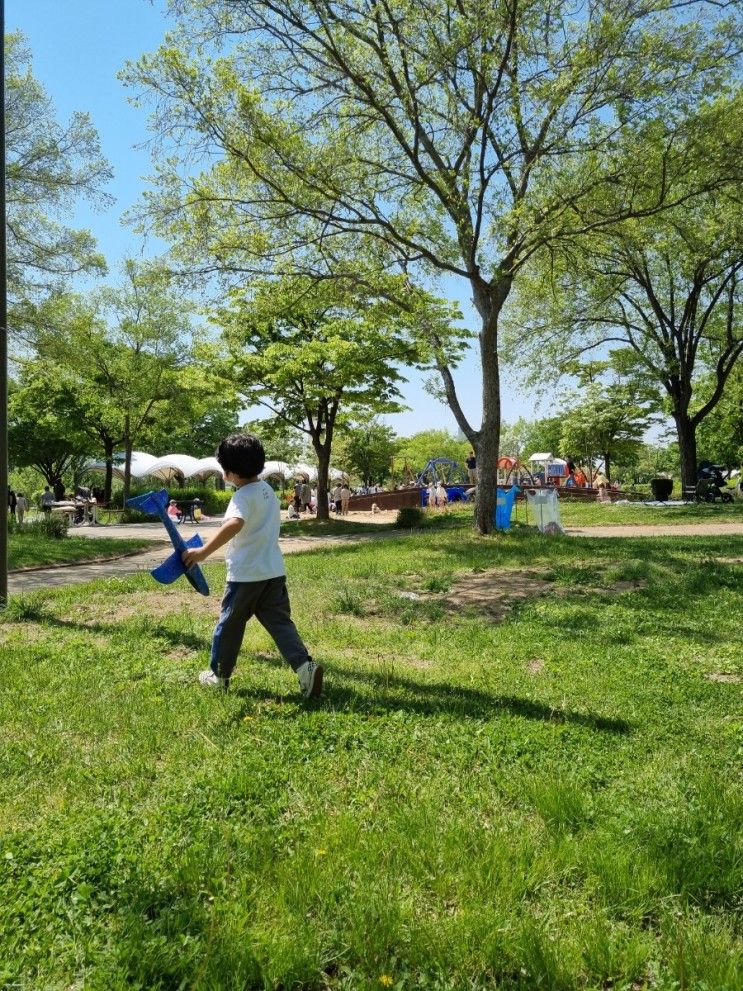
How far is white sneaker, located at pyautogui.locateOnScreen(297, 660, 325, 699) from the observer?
4172 millimetres

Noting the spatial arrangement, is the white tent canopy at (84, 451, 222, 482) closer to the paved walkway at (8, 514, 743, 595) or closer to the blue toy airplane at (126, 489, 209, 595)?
the paved walkway at (8, 514, 743, 595)

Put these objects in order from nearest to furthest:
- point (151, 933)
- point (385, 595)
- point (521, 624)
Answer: point (151, 933), point (521, 624), point (385, 595)

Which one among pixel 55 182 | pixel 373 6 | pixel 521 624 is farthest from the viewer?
pixel 55 182

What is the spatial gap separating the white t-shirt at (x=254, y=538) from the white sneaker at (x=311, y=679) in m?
0.58

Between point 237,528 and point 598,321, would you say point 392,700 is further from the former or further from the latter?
point 598,321

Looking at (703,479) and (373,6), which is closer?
(373,6)

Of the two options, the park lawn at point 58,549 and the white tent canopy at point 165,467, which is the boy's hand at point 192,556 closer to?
the park lawn at point 58,549

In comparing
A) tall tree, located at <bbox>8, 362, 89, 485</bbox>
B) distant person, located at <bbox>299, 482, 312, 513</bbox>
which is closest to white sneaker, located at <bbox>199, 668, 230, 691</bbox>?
tall tree, located at <bbox>8, 362, 89, 485</bbox>

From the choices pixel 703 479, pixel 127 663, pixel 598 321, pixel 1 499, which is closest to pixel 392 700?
pixel 127 663

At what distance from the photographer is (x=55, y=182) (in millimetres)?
15055

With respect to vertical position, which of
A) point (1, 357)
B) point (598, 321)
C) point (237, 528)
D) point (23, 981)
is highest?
point (598, 321)

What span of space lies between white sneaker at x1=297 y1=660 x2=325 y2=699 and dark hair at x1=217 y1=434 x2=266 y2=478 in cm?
122

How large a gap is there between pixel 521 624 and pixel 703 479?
81.7 feet

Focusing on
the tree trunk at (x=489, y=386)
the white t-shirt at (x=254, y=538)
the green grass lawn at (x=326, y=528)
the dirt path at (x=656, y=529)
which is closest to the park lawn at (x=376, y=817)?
the white t-shirt at (x=254, y=538)
